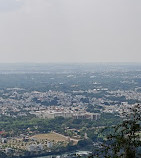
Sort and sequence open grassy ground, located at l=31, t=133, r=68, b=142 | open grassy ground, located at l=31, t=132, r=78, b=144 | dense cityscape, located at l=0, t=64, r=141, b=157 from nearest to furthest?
dense cityscape, located at l=0, t=64, r=141, b=157 → open grassy ground, located at l=31, t=132, r=78, b=144 → open grassy ground, located at l=31, t=133, r=68, b=142

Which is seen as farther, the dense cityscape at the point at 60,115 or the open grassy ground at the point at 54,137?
the open grassy ground at the point at 54,137

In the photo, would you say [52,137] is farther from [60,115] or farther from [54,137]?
[60,115]

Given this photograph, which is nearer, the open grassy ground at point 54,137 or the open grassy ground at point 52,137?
the open grassy ground at point 54,137

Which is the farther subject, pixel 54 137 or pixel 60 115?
pixel 60 115

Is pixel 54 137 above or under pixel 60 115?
above

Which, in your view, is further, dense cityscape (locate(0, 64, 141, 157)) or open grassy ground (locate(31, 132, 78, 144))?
open grassy ground (locate(31, 132, 78, 144))

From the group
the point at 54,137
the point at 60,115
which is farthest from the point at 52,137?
the point at 60,115

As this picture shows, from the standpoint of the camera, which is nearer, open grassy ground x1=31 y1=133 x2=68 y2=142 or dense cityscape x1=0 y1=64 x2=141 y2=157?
dense cityscape x1=0 y1=64 x2=141 y2=157

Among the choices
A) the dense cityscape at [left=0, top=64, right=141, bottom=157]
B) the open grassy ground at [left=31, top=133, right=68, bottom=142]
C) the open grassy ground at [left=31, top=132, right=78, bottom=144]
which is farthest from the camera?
the open grassy ground at [left=31, top=133, right=68, bottom=142]

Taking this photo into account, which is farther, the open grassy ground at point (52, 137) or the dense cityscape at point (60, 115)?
the open grassy ground at point (52, 137)

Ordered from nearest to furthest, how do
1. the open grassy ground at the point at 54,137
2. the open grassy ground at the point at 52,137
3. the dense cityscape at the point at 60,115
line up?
the dense cityscape at the point at 60,115 → the open grassy ground at the point at 54,137 → the open grassy ground at the point at 52,137

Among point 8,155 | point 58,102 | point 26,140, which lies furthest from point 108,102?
point 8,155

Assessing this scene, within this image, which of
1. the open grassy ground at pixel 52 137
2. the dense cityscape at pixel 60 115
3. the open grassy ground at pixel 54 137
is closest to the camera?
the dense cityscape at pixel 60 115

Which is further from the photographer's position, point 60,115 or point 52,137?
point 60,115
